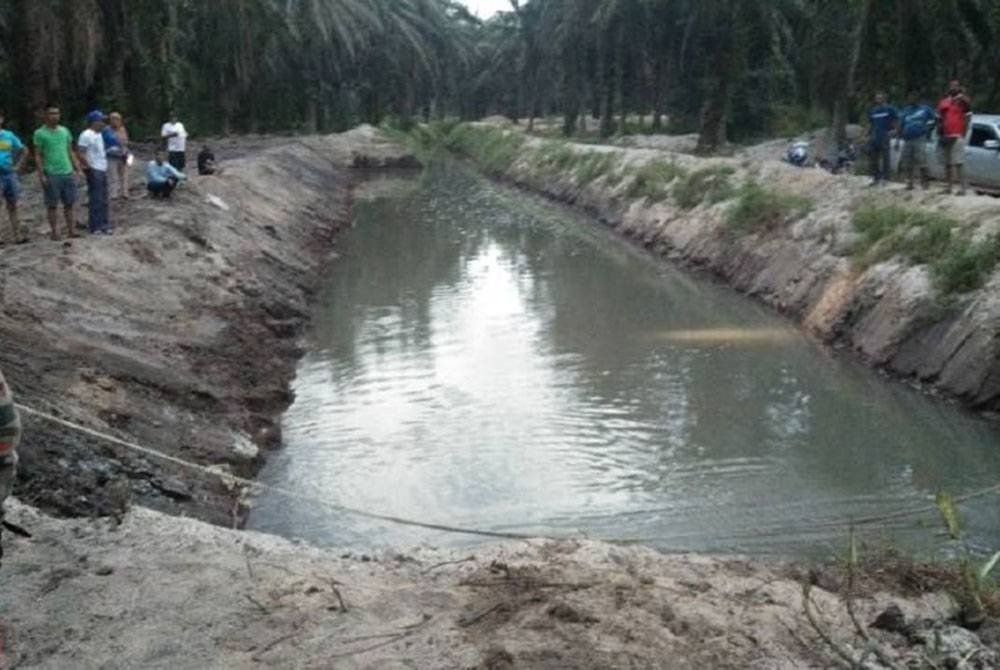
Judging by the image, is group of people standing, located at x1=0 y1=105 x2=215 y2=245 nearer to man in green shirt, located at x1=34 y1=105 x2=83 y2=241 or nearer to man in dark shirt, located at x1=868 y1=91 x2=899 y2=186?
man in green shirt, located at x1=34 y1=105 x2=83 y2=241

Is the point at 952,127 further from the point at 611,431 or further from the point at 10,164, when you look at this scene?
the point at 10,164

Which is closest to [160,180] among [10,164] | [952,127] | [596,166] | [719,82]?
[10,164]

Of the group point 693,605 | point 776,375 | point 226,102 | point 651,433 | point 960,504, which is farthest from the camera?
point 226,102

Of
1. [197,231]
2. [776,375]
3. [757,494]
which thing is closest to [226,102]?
[197,231]

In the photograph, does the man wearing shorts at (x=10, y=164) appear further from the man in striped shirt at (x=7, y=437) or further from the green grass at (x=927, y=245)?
the green grass at (x=927, y=245)

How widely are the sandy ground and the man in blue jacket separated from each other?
12.1m

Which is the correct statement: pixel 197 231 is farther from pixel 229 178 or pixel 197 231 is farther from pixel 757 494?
pixel 757 494

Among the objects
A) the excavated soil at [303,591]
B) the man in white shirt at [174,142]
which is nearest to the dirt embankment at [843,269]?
the excavated soil at [303,591]

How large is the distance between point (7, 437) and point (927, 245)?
41.0ft

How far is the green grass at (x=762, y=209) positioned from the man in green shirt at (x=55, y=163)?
11946mm

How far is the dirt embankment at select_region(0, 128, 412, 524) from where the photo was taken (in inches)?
313

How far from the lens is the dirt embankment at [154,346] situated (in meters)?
7.95

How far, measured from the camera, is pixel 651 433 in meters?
11.0

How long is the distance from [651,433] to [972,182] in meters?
10.8
